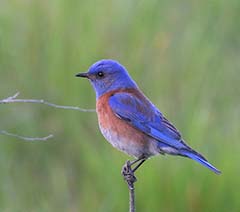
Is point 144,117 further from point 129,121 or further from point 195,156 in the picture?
point 195,156

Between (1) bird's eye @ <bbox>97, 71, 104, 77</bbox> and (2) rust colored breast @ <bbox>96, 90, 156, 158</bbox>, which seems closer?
(2) rust colored breast @ <bbox>96, 90, 156, 158</bbox>

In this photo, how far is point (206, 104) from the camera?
684cm

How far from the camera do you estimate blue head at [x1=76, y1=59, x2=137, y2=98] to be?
5625mm

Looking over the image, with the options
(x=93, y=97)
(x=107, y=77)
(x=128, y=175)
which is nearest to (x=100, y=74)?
(x=107, y=77)

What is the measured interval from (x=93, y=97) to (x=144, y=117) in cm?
176

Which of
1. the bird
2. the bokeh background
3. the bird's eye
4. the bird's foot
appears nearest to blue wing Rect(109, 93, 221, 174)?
the bird

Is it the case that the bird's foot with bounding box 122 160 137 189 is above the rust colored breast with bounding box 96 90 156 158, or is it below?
below

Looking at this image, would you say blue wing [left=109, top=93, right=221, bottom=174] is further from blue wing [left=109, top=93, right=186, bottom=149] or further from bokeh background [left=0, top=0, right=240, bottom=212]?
bokeh background [left=0, top=0, right=240, bottom=212]

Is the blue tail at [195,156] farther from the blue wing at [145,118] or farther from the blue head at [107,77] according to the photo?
the blue head at [107,77]

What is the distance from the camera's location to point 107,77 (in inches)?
222

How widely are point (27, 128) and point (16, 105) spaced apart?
26 centimetres

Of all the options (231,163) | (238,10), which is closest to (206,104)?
(231,163)

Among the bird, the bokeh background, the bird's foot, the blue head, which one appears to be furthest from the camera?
the bokeh background

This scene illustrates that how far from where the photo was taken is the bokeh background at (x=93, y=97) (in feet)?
19.9
